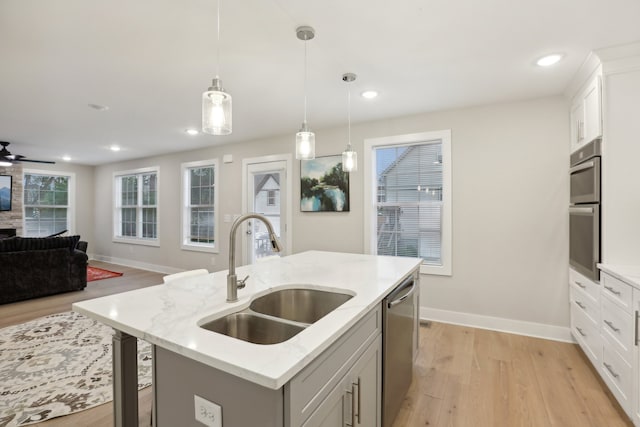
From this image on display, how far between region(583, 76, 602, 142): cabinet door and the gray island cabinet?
7.84 feet

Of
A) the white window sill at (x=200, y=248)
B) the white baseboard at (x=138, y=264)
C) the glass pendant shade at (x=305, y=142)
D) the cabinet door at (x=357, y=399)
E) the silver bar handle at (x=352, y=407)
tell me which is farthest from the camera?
the white baseboard at (x=138, y=264)

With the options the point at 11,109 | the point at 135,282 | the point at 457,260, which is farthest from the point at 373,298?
the point at 135,282

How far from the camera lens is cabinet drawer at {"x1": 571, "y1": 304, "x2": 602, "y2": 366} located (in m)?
2.25

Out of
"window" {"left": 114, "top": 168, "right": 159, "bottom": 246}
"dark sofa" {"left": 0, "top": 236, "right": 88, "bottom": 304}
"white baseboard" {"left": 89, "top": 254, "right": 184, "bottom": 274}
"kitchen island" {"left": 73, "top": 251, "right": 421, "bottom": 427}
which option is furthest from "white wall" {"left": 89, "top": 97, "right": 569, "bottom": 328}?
"window" {"left": 114, "top": 168, "right": 159, "bottom": 246}

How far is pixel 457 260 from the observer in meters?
3.48

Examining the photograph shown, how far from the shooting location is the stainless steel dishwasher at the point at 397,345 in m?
1.62

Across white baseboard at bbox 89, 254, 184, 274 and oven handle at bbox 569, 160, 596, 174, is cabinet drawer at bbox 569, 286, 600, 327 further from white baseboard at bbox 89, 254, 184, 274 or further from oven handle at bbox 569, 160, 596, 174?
white baseboard at bbox 89, 254, 184, 274

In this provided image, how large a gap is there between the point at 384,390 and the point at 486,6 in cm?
223

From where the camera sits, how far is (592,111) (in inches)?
94.0

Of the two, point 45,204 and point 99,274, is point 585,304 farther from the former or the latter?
point 45,204

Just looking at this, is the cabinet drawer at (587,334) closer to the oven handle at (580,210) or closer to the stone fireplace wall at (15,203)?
the oven handle at (580,210)

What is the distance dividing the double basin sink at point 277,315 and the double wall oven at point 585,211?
2095mm

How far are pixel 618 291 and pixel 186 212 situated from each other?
603cm

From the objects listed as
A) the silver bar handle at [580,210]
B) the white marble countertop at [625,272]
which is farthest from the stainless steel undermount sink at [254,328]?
the silver bar handle at [580,210]
